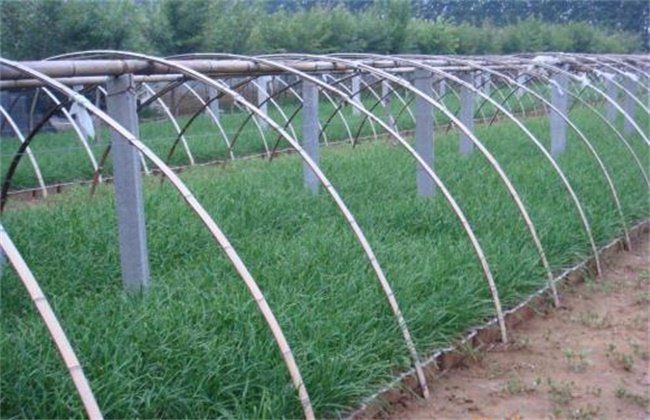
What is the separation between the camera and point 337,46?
2569cm

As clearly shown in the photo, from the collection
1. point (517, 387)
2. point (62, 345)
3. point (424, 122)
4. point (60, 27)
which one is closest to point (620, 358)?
point (517, 387)

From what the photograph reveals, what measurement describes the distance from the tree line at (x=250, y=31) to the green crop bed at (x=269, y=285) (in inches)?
364

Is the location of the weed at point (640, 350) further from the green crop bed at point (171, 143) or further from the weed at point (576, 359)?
the green crop bed at point (171, 143)

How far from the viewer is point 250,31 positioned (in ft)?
73.7

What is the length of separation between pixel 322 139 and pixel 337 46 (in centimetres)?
1069

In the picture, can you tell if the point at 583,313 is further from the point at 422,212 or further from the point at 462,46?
the point at 462,46

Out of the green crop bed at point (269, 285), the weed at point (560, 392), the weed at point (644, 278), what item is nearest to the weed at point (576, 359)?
the weed at point (560, 392)

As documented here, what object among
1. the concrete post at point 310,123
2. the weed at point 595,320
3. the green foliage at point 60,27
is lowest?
the weed at point 595,320

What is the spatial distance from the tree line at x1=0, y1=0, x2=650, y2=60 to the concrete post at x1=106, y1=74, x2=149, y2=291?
12.4m

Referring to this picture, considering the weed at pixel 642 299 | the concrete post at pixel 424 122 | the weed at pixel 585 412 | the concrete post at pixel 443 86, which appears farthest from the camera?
the concrete post at pixel 443 86

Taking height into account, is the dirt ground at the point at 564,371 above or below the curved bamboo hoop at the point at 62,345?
below

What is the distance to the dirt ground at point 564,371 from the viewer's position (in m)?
4.38

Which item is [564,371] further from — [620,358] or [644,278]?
[644,278]

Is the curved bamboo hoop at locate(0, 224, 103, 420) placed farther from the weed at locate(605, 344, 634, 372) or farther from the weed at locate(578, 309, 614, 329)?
the weed at locate(578, 309, 614, 329)
